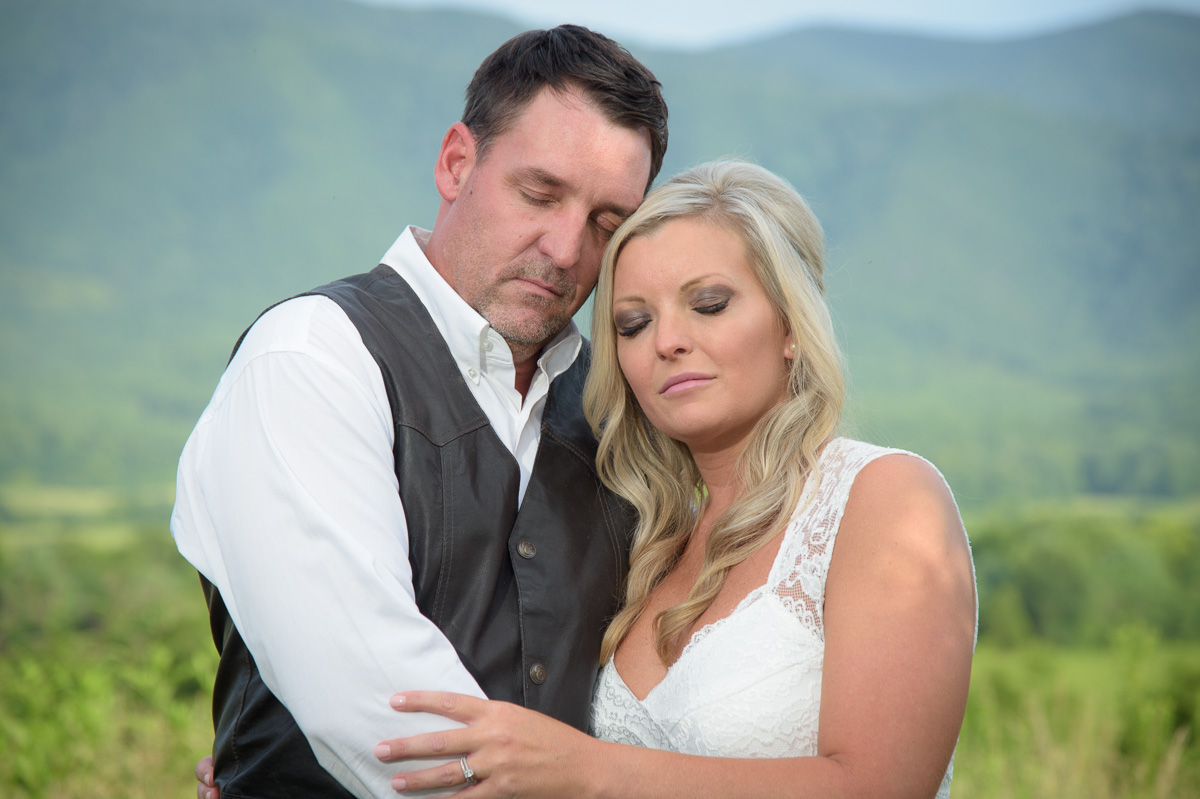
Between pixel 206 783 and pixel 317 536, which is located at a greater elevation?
pixel 317 536

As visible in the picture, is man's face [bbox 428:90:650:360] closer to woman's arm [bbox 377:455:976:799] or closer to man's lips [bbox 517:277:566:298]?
man's lips [bbox 517:277:566:298]

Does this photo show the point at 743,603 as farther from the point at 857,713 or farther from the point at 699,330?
the point at 699,330

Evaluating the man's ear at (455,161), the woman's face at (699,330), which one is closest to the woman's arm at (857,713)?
the woman's face at (699,330)

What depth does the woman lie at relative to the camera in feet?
4.86

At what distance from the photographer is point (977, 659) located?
640cm

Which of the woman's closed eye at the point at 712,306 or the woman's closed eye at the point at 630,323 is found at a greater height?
the woman's closed eye at the point at 712,306

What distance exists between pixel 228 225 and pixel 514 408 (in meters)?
10.9

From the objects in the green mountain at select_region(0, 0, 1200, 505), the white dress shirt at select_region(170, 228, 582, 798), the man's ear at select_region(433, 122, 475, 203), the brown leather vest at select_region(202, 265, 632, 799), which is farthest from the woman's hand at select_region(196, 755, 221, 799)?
the green mountain at select_region(0, 0, 1200, 505)

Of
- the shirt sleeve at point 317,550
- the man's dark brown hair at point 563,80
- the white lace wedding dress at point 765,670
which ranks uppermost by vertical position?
the man's dark brown hair at point 563,80

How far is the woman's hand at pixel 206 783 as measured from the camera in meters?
1.72

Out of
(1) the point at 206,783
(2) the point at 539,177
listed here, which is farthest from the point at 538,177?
(1) the point at 206,783

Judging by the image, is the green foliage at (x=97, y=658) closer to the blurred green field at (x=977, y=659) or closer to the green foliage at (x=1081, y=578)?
the blurred green field at (x=977, y=659)

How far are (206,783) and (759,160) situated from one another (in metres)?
11.6

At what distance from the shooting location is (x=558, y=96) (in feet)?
6.62
